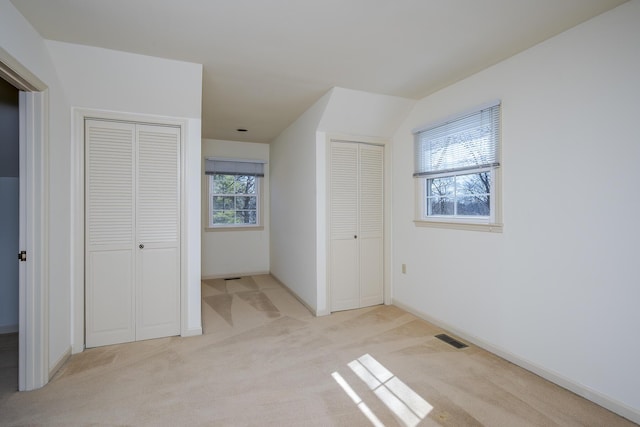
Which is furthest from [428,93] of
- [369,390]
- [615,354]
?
[369,390]

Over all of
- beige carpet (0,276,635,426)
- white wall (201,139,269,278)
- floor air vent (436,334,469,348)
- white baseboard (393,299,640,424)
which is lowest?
beige carpet (0,276,635,426)

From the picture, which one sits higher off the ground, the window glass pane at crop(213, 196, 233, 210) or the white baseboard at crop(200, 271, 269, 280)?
the window glass pane at crop(213, 196, 233, 210)

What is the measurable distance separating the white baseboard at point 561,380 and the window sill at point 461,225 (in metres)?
1.02

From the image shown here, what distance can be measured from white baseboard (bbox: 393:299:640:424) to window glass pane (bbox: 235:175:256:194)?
158 inches

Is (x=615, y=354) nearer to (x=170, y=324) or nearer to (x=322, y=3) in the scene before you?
(x=322, y=3)

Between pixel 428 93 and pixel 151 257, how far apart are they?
3.37 m

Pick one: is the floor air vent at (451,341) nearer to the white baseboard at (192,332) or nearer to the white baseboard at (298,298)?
the white baseboard at (298,298)

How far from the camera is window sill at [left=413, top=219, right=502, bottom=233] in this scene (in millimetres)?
2621

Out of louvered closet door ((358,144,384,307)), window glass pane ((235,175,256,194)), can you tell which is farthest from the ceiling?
window glass pane ((235,175,256,194))

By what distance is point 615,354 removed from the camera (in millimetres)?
1885

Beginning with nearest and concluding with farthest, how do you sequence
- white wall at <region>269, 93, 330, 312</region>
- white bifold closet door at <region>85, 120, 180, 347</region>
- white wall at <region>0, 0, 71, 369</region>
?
white wall at <region>0, 0, 71, 369</region> → white bifold closet door at <region>85, 120, 180, 347</region> → white wall at <region>269, 93, 330, 312</region>

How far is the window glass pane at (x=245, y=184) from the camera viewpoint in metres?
5.57

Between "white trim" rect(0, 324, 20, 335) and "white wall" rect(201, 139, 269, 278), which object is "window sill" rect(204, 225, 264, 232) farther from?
"white trim" rect(0, 324, 20, 335)

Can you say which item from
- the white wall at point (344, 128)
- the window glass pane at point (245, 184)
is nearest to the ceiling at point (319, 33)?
the white wall at point (344, 128)
